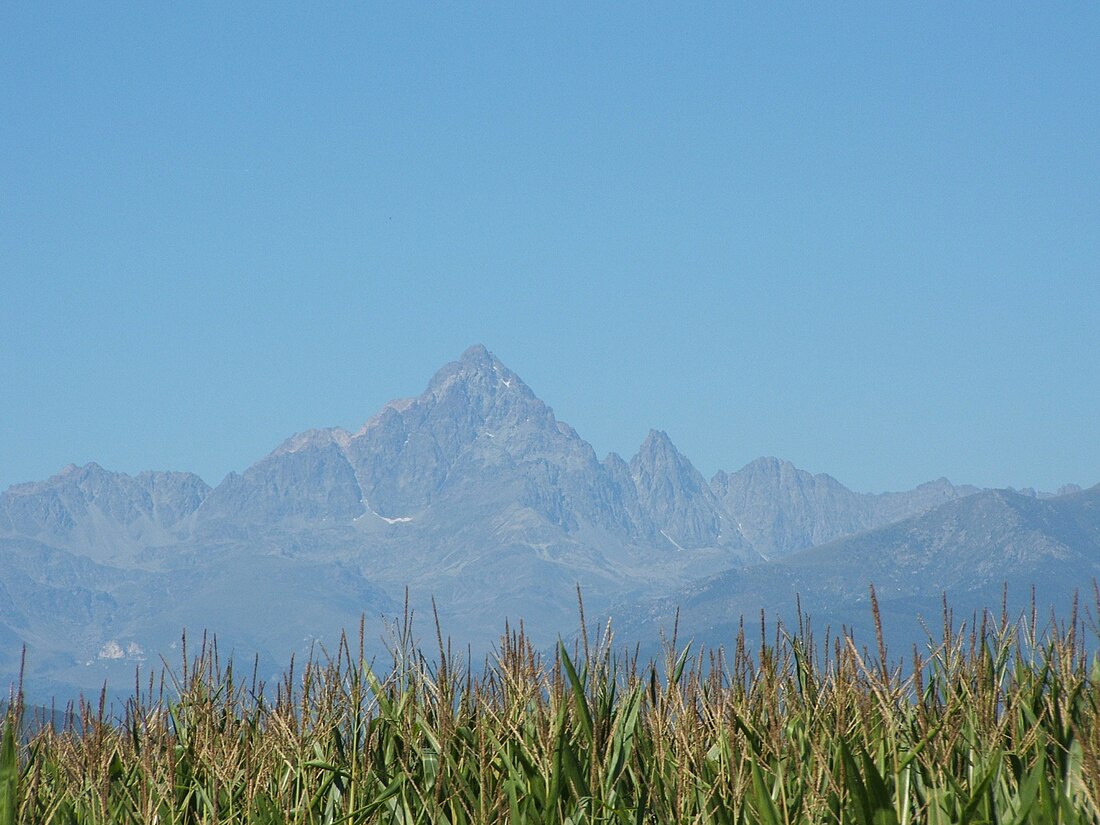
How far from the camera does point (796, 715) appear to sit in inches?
357

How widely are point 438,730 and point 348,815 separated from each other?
1.49 m

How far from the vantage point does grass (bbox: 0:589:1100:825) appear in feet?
22.4

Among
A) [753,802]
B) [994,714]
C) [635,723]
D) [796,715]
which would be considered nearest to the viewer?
[753,802]

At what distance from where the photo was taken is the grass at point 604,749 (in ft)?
22.4

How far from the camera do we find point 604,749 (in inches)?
320

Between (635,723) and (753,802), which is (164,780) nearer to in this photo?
(635,723)

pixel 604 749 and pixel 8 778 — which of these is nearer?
pixel 8 778

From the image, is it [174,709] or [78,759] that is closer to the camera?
[78,759]

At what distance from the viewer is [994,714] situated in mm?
7703

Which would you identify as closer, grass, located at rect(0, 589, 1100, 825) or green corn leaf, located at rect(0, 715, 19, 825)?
grass, located at rect(0, 589, 1100, 825)

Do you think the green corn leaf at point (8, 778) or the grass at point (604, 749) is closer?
the grass at point (604, 749)

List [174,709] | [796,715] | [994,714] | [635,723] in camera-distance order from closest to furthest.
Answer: [994,714]
[635,723]
[796,715]
[174,709]

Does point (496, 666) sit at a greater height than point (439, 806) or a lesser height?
greater

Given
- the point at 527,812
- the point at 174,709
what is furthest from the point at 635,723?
the point at 174,709
